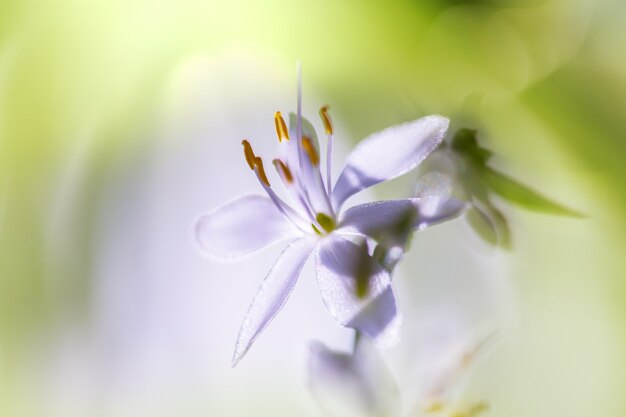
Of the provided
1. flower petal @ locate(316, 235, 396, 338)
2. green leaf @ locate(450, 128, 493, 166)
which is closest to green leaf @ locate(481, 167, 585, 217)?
green leaf @ locate(450, 128, 493, 166)

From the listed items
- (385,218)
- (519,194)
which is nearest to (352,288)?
(385,218)

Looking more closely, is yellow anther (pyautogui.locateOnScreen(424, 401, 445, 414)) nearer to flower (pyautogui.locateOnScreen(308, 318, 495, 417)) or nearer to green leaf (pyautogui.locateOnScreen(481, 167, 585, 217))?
flower (pyautogui.locateOnScreen(308, 318, 495, 417))

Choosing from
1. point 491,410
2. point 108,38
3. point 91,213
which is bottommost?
point 491,410

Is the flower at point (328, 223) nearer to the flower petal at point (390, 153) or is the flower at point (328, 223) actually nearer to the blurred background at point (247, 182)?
the flower petal at point (390, 153)

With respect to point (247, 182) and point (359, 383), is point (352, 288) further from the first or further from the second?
point (247, 182)

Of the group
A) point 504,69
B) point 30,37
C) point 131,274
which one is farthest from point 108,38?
point 504,69

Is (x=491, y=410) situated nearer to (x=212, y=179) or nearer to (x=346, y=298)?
(x=346, y=298)
